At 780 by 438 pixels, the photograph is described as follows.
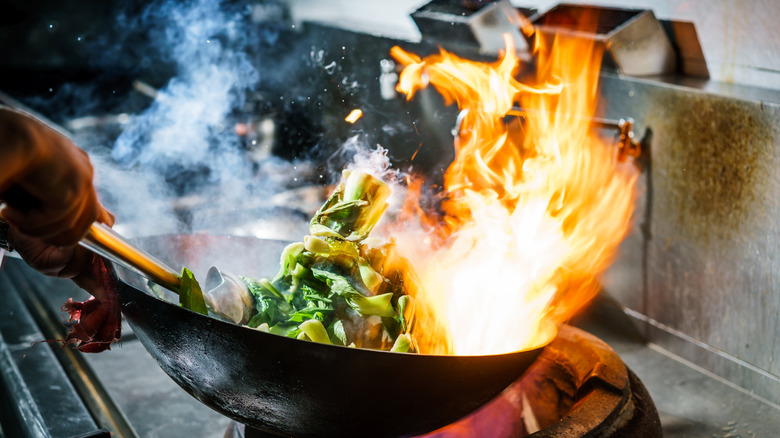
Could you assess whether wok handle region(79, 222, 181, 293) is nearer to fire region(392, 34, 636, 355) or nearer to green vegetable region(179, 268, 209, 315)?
green vegetable region(179, 268, 209, 315)

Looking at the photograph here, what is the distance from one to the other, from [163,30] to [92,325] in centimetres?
640

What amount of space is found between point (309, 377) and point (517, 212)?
1.41m

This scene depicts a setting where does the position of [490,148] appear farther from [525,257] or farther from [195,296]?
[195,296]

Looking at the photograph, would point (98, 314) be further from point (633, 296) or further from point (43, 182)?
point (633, 296)

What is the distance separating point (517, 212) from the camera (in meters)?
2.57

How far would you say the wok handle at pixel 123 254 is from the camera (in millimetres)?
1483

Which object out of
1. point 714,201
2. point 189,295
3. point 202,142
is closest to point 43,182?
point 189,295

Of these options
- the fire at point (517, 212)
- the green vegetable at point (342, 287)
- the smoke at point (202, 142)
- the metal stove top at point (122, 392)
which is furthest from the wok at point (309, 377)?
the smoke at point (202, 142)

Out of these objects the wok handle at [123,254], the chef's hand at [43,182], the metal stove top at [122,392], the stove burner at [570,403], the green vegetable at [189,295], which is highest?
the chef's hand at [43,182]

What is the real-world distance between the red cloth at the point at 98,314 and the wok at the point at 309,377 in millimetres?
107

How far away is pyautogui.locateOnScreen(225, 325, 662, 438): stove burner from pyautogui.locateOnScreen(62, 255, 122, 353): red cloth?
0.60 metres

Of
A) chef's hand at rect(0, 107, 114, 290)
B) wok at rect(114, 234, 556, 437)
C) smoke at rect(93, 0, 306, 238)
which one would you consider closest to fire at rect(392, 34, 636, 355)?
wok at rect(114, 234, 556, 437)

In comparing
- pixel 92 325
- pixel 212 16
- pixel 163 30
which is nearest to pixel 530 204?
pixel 92 325

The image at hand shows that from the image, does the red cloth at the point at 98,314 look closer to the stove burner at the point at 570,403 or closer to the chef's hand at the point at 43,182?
the chef's hand at the point at 43,182
